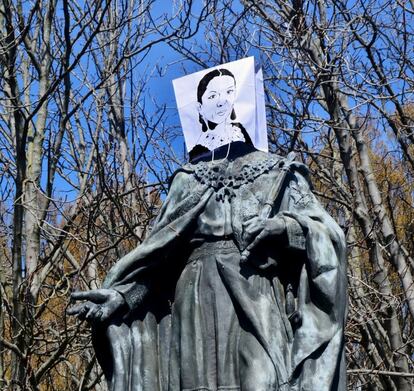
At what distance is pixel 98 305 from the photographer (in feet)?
17.7

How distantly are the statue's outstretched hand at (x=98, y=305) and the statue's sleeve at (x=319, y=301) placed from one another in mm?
1015

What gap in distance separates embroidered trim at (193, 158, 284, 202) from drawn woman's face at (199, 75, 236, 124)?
347 mm

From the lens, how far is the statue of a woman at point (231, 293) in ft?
16.6

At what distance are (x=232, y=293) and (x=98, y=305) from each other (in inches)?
29.4

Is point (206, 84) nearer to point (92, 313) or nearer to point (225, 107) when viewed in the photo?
point (225, 107)

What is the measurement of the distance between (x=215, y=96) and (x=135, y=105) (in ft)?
28.9

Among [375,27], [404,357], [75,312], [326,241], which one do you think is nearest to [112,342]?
[75,312]

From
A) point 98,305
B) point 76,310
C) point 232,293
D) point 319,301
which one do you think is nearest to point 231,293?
point 232,293

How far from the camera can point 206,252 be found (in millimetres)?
5508

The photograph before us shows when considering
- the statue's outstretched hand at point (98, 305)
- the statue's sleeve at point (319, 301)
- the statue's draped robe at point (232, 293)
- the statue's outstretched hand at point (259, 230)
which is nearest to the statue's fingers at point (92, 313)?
the statue's outstretched hand at point (98, 305)

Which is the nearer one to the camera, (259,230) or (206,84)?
(259,230)

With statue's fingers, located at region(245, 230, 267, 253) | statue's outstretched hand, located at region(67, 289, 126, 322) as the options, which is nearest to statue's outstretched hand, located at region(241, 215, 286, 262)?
statue's fingers, located at region(245, 230, 267, 253)

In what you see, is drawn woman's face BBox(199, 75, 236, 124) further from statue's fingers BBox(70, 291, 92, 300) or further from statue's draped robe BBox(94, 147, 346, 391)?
statue's fingers BBox(70, 291, 92, 300)

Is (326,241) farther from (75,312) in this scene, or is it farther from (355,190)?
(355,190)
